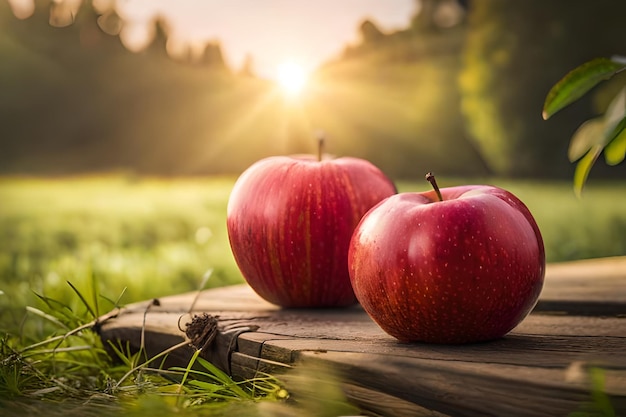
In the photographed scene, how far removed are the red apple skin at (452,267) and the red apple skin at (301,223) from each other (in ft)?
1.04

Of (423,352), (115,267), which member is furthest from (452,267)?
(115,267)

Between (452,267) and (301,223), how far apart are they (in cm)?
47

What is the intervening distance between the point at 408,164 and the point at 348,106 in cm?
128

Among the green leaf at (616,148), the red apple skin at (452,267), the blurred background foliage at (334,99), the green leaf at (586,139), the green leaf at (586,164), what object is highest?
the blurred background foliage at (334,99)

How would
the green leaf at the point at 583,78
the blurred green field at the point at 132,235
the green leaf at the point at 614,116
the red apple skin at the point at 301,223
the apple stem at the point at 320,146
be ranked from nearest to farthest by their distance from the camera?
the green leaf at the point at 614,116, the green leaf at the point at 583,78, the red apple skin at the point at 301,223, the apple stem at the point at 320,146, the blurred green field at the point at 132,235

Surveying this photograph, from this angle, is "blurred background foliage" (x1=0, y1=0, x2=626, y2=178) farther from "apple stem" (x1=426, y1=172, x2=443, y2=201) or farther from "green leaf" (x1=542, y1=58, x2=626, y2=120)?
"green leaf" (x1=542, y1=58, x2=626, y2=120)

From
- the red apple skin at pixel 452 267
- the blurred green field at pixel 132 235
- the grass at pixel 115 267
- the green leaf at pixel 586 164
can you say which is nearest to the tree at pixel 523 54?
the grass at pixel 115 267

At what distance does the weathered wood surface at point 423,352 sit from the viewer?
980 millimetres

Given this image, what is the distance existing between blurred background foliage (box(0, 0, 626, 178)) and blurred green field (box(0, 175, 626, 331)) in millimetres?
1392

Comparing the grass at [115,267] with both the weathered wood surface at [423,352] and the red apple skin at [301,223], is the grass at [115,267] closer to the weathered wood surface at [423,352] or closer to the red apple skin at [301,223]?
the weathered wood surface at [423,352]

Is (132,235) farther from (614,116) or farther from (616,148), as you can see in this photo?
(614,116)

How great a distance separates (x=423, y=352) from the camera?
113cm

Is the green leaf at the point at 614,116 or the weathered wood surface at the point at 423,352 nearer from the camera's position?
the green leaf at the point at 614,116

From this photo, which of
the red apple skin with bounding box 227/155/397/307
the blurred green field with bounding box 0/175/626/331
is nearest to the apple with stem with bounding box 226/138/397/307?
the red apple skin with bounding box 227/155/397/307
